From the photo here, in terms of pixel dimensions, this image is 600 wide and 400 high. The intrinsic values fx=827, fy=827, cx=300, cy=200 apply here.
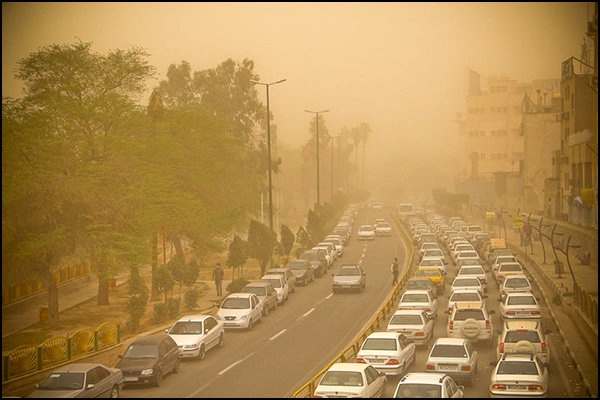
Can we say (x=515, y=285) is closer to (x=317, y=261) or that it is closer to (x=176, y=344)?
(x=176, y=344)

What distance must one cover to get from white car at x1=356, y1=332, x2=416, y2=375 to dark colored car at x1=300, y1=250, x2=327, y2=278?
29922 millimetres

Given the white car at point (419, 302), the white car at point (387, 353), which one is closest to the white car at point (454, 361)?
the white car at point (387, 353)

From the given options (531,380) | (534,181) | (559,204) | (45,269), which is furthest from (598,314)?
(534,181)

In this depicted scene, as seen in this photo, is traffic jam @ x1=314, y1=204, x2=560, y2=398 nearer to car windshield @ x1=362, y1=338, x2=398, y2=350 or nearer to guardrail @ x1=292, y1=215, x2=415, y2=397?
car windshield @ x1=362, y1=338, x2=398, y2=350

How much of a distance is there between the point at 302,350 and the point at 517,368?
1063 cm

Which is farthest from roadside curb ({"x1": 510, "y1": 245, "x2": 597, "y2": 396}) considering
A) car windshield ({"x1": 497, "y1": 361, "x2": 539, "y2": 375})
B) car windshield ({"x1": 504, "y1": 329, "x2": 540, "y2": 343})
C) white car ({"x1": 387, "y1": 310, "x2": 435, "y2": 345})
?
white car ({"x1": 387, "y1": 310, "x2": 435, "y2": 345})

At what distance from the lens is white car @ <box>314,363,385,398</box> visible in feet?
68.5

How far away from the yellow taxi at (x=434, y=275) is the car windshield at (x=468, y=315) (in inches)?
565

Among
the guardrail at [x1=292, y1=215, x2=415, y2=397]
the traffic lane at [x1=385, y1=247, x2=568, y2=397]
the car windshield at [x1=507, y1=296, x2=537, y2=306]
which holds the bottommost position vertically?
the traffic lane at [x1=385, y1=247, x2=568, y2=397]

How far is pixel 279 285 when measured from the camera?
45219 millimetres

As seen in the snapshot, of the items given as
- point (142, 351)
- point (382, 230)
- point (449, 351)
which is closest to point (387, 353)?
point (449, 351)

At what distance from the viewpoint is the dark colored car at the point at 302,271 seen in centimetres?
5284

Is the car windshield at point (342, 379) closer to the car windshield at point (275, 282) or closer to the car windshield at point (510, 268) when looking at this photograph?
the car windshield at point (275, 282)

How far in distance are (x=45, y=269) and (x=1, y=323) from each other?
3.12m
